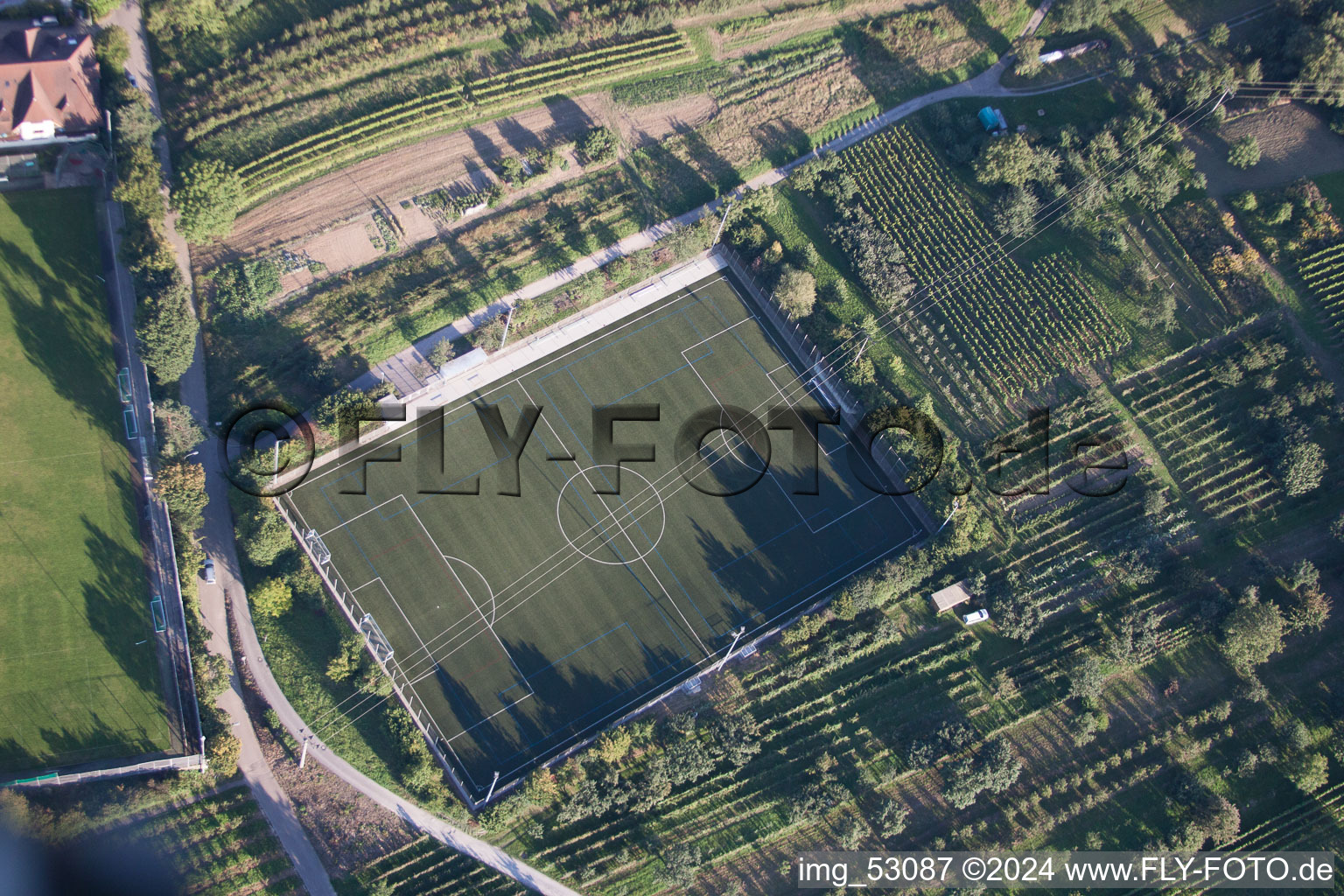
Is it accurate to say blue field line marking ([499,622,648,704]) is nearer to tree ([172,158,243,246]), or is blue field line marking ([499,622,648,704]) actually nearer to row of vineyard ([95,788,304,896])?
row of vineyard ([95,788,304,896])

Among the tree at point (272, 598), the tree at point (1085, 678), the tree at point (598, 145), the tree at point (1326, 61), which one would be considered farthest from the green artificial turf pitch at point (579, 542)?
the tree at point (1326, 61)

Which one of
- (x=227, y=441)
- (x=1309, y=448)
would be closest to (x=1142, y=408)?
(x=1309, y=448)

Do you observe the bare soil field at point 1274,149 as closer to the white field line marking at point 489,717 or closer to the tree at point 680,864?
the tree at point 680,864

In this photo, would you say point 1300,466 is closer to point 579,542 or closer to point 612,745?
point 579,542

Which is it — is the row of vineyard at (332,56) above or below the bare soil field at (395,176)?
above

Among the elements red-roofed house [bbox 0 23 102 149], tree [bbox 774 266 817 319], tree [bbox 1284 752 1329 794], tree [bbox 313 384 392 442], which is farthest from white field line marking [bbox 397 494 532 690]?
tree [bbox 1284 752 1329 794]

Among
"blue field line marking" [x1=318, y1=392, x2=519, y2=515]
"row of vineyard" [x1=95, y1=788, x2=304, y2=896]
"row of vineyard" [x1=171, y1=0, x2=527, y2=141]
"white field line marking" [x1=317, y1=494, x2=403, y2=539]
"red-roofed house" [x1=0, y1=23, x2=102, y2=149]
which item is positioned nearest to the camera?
"row of vineyard" [x1=95, y1=788, x2=304, y2=896]

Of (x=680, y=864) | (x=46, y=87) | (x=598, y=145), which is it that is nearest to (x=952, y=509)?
(x=680, y=864)

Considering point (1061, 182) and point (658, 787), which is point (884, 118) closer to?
point (1061, 182)
